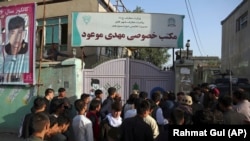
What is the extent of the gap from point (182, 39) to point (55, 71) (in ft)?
14.3

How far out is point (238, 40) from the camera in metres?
22.3

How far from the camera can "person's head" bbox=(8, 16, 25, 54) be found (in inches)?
479

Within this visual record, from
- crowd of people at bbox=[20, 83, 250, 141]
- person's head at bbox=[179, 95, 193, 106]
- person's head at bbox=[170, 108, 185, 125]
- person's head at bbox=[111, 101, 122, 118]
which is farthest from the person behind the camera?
person's head at bbox=[179, 95, 193, 106]

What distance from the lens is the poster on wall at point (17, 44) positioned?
12.0 m

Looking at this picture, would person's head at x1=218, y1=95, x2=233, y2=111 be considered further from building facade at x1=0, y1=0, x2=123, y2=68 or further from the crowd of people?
building facade at x1=0, y1=0, x2=123, y2=68

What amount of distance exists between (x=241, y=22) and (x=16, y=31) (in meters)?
14.5

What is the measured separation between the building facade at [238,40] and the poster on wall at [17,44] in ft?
35.8

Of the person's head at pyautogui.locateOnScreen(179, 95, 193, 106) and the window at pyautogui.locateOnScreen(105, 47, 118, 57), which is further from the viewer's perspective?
the window at pyautogui.locateOnScreen(105, 47, 118, 57)

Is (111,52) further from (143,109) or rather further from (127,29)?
(143,109)

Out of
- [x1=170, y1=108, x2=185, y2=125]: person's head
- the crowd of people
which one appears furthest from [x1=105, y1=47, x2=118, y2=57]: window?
[x1=170, y1=108, x2=185, y2=125]: person's head

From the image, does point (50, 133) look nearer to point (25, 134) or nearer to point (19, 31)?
point (25, 134)

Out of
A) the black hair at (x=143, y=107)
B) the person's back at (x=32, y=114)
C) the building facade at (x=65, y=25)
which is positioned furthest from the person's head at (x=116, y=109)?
the building facade at (x=65, y=25)

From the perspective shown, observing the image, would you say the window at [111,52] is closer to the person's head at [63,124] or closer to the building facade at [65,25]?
the building facade at [65,25]

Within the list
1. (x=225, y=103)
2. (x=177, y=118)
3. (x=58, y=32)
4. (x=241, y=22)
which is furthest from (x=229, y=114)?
(x=241, y=22)
